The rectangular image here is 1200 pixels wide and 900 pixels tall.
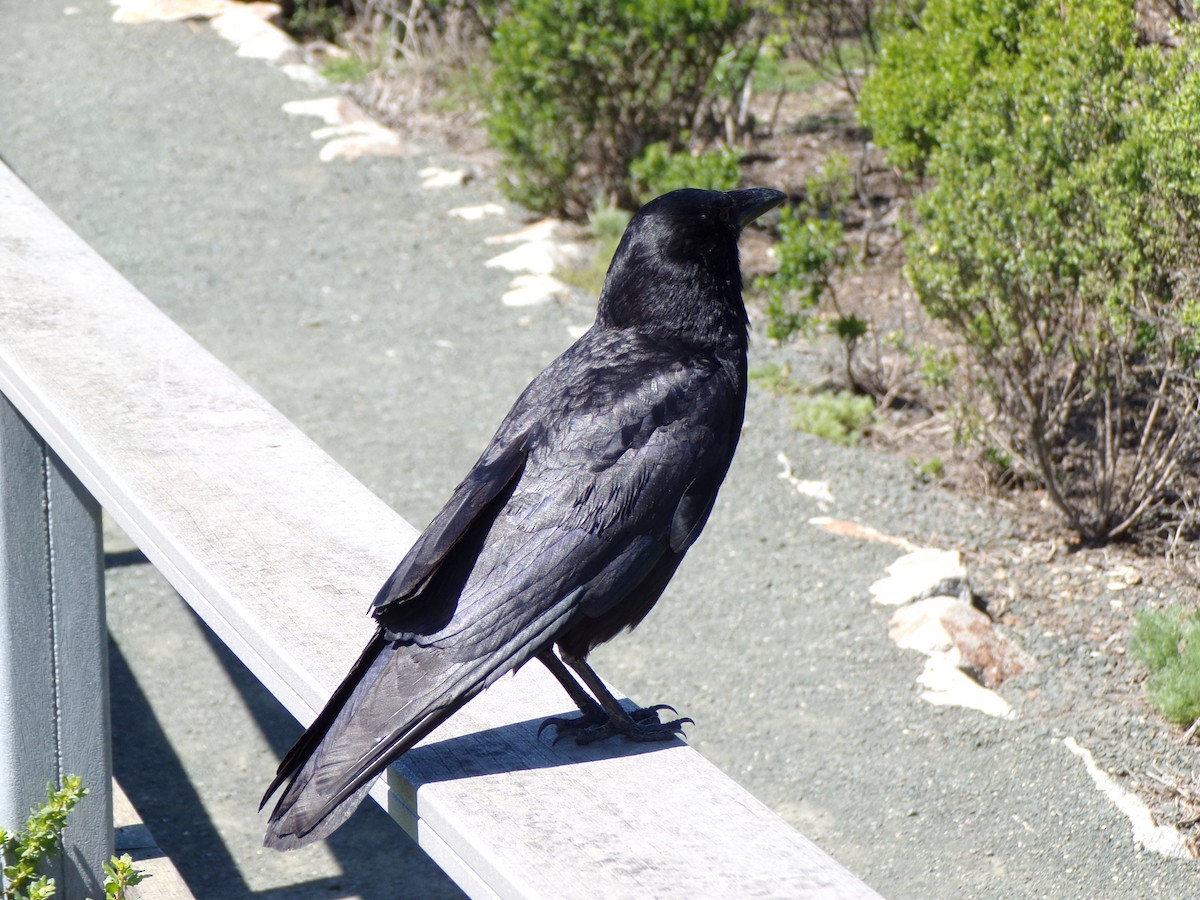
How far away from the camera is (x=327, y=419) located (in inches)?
244

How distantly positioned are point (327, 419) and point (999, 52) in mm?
3210

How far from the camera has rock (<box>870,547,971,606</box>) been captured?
15.3ft

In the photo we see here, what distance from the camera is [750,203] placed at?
3.03m

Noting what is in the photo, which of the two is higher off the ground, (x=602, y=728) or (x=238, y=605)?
(x=238, y=605)

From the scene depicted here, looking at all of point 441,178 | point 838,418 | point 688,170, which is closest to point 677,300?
point 838,418

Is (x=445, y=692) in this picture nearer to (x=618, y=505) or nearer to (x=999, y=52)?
(x=618, y=505)

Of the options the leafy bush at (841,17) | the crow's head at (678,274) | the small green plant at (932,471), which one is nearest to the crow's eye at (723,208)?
the crow's head at (678,274)

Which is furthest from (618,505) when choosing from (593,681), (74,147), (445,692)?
(74,147)

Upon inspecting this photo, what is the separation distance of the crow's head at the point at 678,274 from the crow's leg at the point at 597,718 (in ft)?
2.37

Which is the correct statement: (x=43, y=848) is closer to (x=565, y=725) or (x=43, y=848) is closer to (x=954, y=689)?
(x=565, y=725)

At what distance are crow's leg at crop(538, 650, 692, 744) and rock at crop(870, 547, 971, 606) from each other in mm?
2375

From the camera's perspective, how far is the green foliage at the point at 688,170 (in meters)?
6.71

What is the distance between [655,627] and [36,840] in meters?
2.32

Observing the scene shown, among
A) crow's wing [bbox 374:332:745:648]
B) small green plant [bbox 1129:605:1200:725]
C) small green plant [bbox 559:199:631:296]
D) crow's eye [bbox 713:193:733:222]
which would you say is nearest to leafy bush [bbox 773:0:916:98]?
small green plant [bbox 559:199:631:296]
